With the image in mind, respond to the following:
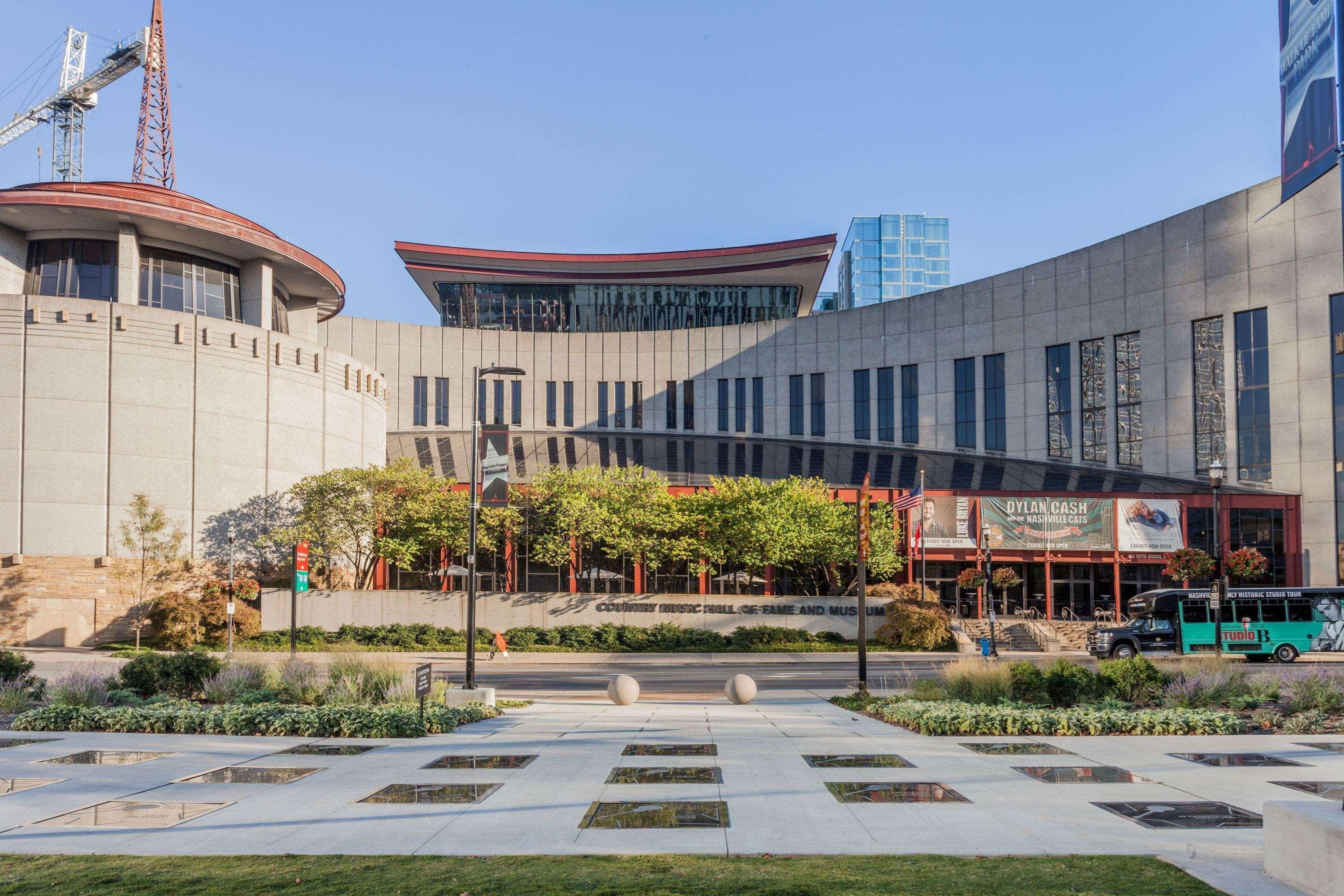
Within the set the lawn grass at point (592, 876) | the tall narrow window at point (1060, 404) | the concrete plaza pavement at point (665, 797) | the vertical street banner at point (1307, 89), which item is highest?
the tall narrow window at point (1060, 404)

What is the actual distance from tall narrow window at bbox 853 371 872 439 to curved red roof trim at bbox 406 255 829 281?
47.3ft

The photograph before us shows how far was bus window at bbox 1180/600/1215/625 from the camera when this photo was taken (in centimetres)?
3962

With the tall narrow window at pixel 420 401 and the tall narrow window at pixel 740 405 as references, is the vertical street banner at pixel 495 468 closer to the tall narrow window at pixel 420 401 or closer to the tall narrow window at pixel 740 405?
the tall narrow window at pixel 740 405

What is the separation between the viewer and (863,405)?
74.0 m

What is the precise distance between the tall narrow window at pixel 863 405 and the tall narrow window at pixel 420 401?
33250mm

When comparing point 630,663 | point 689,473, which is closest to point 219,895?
point 630,663

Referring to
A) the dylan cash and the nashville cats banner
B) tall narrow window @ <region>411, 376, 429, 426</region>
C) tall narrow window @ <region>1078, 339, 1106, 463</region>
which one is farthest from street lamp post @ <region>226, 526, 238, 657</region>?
tall narrow window @ <region>1078, 339, 1106, 463</region>

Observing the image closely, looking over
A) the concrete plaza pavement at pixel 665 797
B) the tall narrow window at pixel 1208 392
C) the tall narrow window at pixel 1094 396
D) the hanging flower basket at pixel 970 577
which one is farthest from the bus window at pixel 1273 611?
the concrete plaza pavement at pixel 665 797

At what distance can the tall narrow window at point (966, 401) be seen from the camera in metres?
68.7

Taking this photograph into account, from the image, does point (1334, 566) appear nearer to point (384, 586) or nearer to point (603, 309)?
point (384, 586)

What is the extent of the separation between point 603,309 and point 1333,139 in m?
79.2

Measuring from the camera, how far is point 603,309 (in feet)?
286

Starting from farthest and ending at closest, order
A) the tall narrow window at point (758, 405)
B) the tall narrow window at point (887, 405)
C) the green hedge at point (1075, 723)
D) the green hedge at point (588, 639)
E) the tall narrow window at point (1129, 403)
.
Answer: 1. the tall narrow window at point (758, 405)
2. the tall narrow window at point (887, 405)
3. the tall narrow window at point (1129, 403)
4. the green hedge at point (588, 639)
5. the green hedge at point (1075, 723)

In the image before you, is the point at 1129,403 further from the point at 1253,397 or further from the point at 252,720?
the point at 252,720
